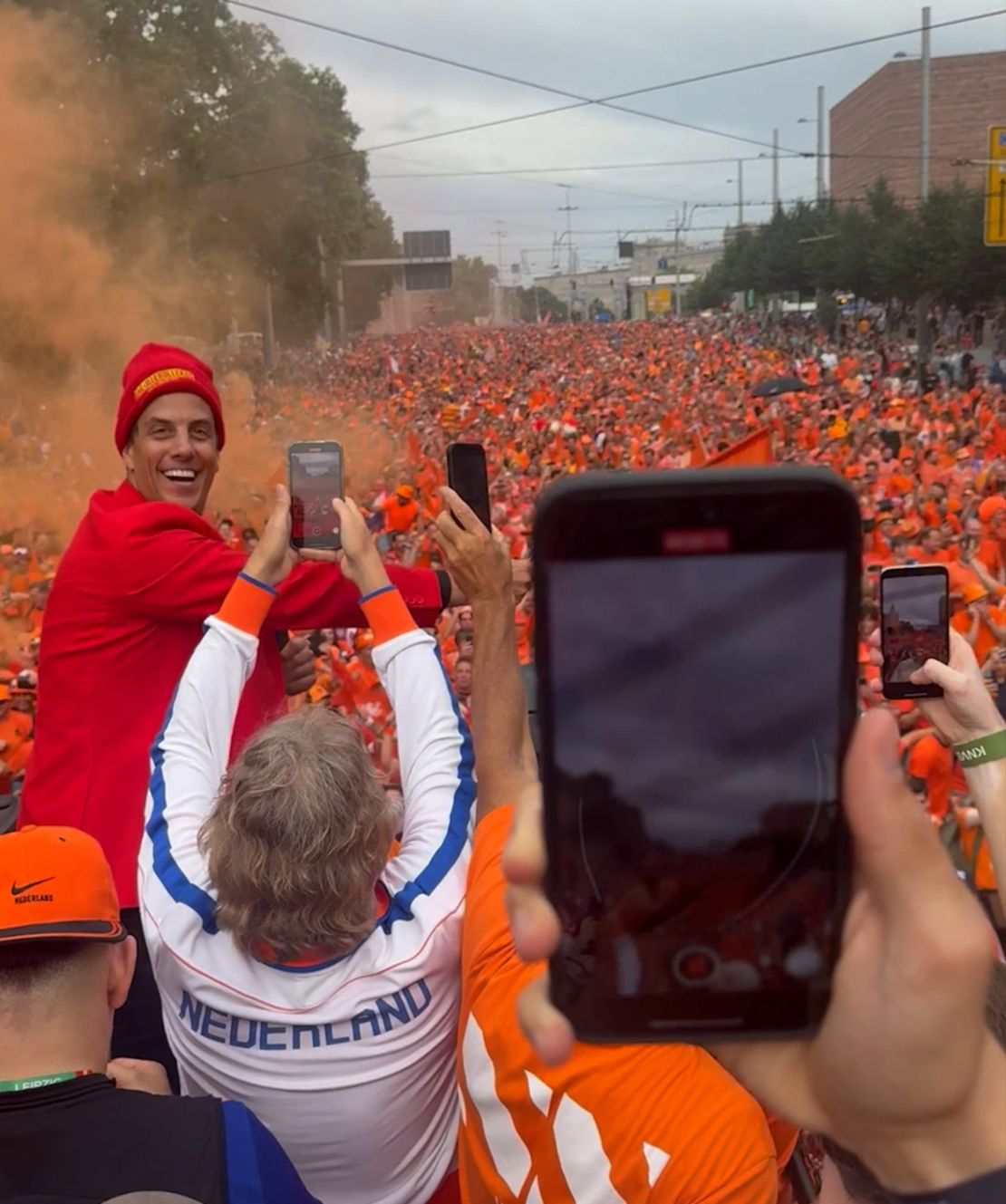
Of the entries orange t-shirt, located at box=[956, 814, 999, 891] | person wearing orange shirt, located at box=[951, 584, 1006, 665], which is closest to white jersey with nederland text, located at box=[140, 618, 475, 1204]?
orange t-shirt, located at box=[956, 814, 999, 891]

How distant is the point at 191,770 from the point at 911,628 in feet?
3.50

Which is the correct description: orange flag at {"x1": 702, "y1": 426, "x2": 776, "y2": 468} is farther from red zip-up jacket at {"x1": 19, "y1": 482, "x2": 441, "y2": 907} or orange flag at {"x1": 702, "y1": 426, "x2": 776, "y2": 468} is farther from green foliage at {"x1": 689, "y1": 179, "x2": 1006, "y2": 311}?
green foliage at {"x1": 689, "y1": 179, "x2": 1006, "y2": 311}

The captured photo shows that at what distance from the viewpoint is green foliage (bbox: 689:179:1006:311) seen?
2705 centimetres

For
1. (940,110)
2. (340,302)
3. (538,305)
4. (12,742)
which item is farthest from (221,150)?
(538,305)

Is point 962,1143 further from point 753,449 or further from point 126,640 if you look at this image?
point 753,449

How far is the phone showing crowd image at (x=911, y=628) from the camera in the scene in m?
1.78

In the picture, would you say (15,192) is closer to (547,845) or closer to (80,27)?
(80,27)

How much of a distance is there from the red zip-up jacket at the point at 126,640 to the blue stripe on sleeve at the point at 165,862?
22cm

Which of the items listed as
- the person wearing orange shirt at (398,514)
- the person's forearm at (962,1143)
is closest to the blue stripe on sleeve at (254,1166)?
the person's forearm at (962,1143)

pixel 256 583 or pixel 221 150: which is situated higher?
pixel 221 150

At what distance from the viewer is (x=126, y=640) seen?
2.04 m

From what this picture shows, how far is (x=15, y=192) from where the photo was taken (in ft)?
47.4

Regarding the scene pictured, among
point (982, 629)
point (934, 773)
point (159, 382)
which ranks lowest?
point (934, 773)

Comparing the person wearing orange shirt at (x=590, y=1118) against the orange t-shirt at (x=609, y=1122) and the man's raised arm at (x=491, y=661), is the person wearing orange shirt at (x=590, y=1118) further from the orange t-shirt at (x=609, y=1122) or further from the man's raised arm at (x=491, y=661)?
the man's raised arm at (x=491, y=661)
